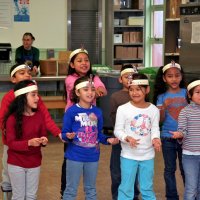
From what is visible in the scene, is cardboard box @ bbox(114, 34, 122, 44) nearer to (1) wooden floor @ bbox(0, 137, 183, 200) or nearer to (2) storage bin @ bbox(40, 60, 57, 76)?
(2) storage bin @ bbox(40, 60, 57, 76)

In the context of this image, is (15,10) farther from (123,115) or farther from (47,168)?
(123,115)

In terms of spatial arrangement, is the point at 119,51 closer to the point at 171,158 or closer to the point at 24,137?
the point at 171,158

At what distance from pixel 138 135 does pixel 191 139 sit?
1.33 ft

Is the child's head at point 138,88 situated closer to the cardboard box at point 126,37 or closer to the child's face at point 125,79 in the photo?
the child's face at point 125,79

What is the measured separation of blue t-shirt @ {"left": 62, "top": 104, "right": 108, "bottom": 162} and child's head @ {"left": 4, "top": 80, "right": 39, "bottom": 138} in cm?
26

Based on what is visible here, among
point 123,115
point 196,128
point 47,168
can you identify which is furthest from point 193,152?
point 47,168

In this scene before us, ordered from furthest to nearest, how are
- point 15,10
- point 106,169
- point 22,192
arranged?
point 15,10 → point 106,169 → point 22,192

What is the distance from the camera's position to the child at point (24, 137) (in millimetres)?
3107

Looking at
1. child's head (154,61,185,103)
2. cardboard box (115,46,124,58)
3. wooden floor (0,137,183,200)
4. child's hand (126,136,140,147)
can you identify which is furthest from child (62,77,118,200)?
cardboard box (115,46,124,58)

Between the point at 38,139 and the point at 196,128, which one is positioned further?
the point at 196,128

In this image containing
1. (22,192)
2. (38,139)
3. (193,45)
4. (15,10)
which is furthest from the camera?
(15,10)

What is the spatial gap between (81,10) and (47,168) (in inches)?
215

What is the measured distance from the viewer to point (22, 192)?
10.5ft

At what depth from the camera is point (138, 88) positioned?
3318 mm
